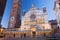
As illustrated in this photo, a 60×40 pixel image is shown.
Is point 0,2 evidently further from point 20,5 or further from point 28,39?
point 20,5

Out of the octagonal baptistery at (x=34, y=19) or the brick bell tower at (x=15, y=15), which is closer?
the octagonal baptistery at (x=34, y=19)

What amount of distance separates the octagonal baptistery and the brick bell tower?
194 centimetres

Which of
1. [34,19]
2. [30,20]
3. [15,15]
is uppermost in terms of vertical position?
[15,15]

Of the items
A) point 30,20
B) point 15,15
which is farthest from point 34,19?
point 15,15

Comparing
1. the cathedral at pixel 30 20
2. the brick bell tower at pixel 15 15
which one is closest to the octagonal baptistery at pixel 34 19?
the cathedral at pixel 30 20

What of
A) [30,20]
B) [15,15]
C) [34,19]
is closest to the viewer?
[34,19]

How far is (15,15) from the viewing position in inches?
1013

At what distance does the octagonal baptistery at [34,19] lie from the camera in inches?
866

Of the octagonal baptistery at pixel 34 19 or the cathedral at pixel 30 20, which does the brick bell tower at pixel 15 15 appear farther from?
the octagonal baptistery at pixel 34 19

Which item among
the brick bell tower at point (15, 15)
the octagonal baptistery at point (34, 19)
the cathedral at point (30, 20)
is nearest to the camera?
the cathedral at point (30, 20)

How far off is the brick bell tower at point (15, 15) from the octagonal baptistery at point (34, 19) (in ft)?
6.36

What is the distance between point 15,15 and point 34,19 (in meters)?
4.65

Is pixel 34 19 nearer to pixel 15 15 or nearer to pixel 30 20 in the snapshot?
pixel 30 20

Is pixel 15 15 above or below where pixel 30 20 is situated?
above
